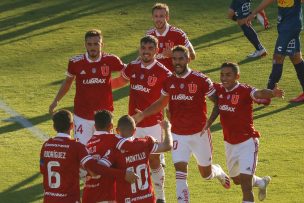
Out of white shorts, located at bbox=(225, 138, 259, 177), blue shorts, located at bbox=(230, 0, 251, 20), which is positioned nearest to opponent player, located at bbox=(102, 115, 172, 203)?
white shorts, located at bbox=(225, 138, 259, 177)

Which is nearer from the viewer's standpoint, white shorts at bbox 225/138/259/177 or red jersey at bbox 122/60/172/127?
white shorts at bbox 225/138/259/177

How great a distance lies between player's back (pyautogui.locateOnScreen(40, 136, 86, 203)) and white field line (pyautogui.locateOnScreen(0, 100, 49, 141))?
16.7 ft

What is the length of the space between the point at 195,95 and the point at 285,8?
199 inches

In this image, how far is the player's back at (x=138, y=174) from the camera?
1020cm

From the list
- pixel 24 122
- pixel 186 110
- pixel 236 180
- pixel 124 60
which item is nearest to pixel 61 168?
pixel 186 110

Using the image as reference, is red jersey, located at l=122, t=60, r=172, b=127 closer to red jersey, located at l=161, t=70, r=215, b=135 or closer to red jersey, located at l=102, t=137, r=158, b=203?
red jersey, located at l=161, t=70, r=215, b=135

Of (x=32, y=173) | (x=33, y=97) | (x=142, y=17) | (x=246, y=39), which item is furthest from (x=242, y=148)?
(x=142, y=17)

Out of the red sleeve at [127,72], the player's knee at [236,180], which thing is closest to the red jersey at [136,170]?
the player's knee at [236,180]

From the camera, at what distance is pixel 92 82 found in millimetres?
12930

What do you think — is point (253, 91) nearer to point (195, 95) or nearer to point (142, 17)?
point (195, 95)

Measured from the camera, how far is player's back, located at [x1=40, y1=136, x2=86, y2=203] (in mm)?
10156

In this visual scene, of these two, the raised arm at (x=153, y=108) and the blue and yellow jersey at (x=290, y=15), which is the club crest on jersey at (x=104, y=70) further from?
the blue and yellow jersey at (x=290, y=15)

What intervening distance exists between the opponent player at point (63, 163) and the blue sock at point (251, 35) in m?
9.31

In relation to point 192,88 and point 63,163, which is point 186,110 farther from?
point 63,163
